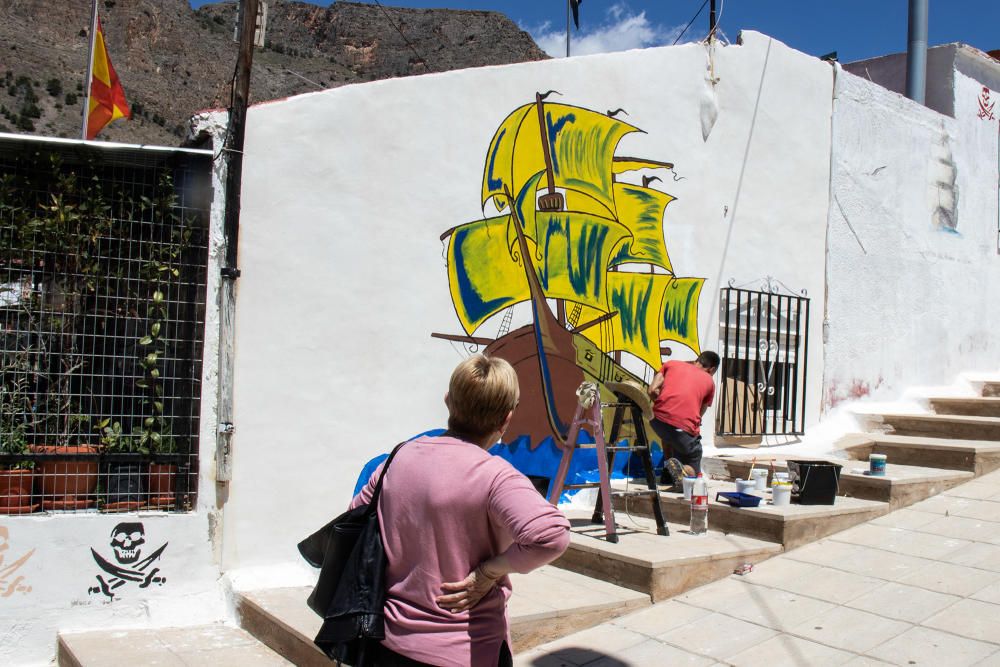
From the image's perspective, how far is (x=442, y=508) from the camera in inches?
90.4

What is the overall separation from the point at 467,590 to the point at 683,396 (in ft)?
15.4

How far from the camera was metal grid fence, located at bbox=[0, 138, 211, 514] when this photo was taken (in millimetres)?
4859

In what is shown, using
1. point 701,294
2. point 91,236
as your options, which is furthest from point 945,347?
point 91,236

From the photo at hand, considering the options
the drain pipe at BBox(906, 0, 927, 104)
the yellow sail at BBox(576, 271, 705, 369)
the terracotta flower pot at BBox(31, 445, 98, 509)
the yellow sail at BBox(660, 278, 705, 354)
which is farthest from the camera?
the drain pipe at BBox(906, 0, 927, 104)

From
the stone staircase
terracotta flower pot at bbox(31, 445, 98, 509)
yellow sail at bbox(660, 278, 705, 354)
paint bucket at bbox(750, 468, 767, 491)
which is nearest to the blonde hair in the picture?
the stone staircase

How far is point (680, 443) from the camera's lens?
6770 millimetres

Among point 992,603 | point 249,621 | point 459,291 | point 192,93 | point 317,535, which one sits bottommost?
point 249,621

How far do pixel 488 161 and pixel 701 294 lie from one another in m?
2.51

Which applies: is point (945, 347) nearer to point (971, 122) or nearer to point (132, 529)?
point (971, 122)

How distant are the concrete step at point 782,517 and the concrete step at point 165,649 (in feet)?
9.59

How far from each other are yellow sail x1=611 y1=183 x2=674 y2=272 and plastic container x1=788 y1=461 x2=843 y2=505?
2196 millimetres

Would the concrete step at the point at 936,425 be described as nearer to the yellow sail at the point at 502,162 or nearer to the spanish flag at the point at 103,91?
the yellow sail at the point at 502,162

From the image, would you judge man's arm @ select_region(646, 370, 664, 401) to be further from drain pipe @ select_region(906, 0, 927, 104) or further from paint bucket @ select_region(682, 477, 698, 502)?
drain pipe @ select_region(906, 0, 927, 104)

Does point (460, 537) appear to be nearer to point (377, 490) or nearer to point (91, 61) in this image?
point (377, 490)
